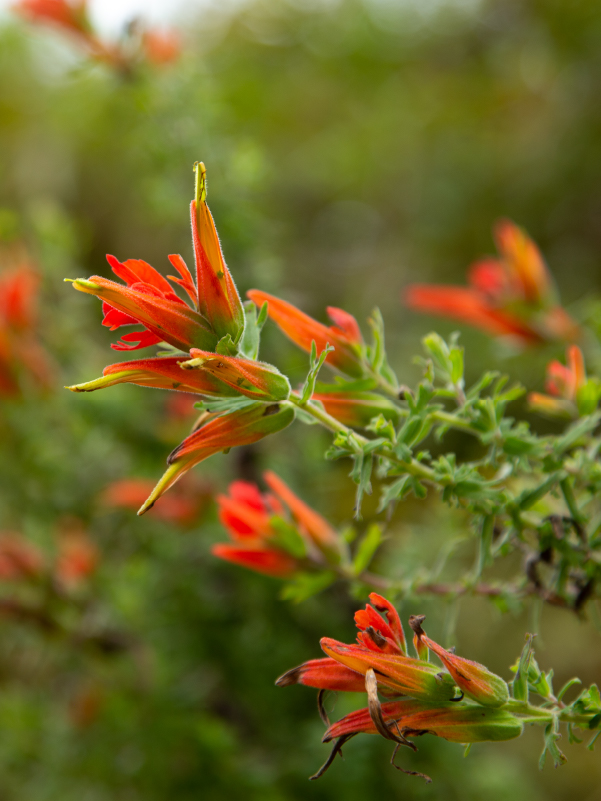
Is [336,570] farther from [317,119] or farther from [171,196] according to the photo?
[317,119]

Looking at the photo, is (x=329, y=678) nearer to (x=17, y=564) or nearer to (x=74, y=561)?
(x=17, y=564)

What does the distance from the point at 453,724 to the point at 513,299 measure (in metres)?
0.52

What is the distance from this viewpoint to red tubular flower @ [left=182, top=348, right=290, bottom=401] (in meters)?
0.30

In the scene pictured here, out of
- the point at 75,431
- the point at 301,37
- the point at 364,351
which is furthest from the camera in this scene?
the point at 301,37

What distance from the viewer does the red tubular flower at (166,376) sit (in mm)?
325

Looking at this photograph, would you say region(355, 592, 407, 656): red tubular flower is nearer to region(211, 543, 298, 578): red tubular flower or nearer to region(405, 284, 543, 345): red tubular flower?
region(211, 543, 298, 578): red tubular flower

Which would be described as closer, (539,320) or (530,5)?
(539,320)

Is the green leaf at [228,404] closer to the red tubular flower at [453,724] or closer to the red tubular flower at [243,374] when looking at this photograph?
the red tubular flower at [243,374]

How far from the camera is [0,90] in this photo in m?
2.40

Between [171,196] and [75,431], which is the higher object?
[171,196]

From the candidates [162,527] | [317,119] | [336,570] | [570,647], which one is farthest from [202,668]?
[317,119]

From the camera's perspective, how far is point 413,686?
325 mm

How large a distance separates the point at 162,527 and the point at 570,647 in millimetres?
932

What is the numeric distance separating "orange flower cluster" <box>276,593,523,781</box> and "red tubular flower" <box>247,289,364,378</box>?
16 centimetres
